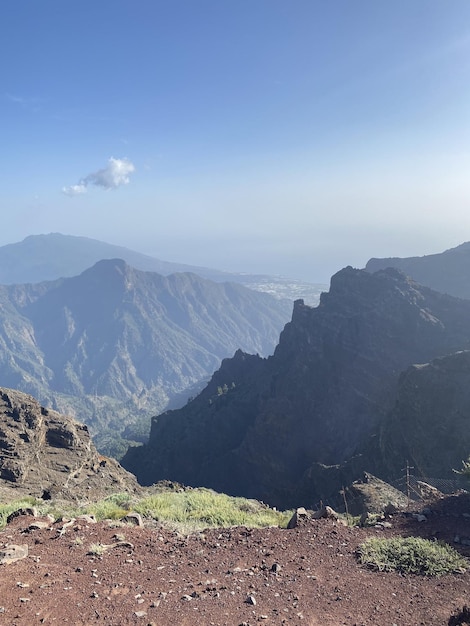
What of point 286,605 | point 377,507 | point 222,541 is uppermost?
point 286,605

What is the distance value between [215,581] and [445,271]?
420 feet

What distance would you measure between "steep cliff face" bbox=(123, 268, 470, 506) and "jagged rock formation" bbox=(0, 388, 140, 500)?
33.1 m

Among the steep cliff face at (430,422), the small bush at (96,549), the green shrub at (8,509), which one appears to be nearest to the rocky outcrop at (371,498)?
the small bush at (96,549)

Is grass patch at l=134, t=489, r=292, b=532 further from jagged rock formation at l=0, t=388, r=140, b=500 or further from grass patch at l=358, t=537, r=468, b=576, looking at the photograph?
jagged rock formation at l=0, t=388, r=140, b=500

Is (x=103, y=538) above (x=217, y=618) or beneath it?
beneath

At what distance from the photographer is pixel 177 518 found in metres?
15.0

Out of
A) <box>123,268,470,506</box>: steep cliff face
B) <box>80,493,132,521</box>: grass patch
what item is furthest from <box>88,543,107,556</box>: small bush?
<box>123,268,470,506</box>: steep cliff face

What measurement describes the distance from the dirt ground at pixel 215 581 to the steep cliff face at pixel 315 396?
158 ft

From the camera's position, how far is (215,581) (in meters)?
9.84

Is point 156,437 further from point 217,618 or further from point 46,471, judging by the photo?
point 217,618

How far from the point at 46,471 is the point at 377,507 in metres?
21.4

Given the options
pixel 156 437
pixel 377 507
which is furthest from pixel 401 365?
pixel 377 507

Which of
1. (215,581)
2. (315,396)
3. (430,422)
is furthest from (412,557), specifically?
(315,396)

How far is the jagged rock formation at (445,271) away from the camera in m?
115
